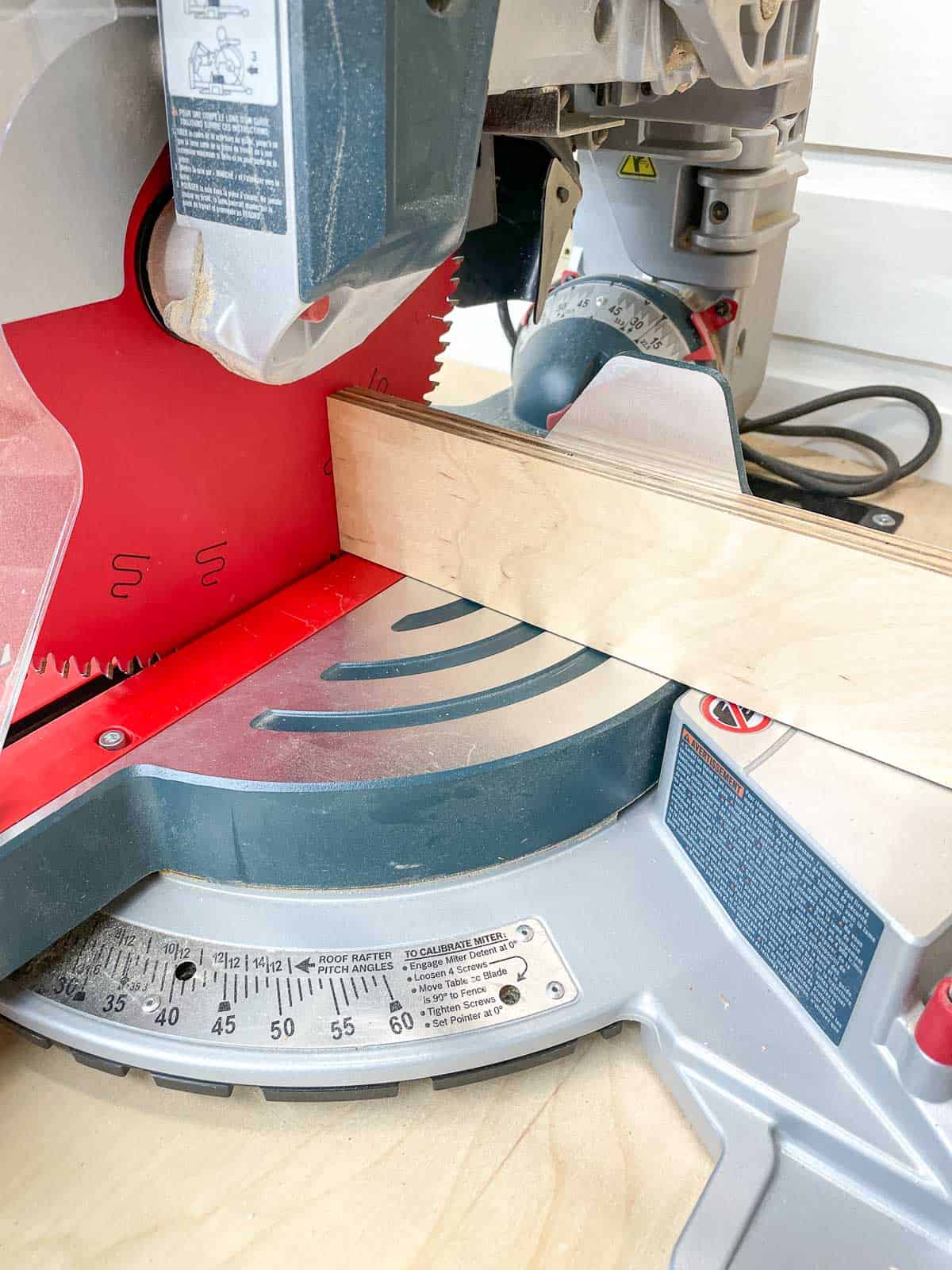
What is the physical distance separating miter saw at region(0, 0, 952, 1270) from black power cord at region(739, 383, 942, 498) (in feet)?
1.68

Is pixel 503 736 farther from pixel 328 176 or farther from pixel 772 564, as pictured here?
pixel 328 176

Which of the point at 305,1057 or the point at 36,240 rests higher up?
the point at 36,240

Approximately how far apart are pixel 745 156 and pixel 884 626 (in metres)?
0.64

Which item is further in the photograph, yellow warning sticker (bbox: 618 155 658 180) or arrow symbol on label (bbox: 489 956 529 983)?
yellow warning sticker (bbox: 618 155 658 180)

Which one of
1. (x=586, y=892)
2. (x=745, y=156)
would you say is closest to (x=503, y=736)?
(x=586, y=892)

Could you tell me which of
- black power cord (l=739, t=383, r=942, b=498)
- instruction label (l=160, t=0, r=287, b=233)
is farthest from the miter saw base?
black power cord (l=739, t=383, r=942, b=498)

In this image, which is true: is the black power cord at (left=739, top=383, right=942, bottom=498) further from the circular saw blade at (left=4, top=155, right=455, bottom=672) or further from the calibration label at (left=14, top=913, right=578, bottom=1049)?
the calibration label at (left=14, top=913, right=578, bottom=1049)

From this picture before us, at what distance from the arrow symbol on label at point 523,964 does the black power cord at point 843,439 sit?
32.3 inches

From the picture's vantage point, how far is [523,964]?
667mm

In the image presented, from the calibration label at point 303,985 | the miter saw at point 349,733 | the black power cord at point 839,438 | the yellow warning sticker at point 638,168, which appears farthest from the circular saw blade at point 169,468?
the black power cord at point 839,438

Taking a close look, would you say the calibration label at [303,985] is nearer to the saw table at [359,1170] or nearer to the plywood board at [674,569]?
the saw table at [359,1170]

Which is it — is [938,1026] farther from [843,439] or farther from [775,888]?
[843,439]

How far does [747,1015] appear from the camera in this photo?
649mm

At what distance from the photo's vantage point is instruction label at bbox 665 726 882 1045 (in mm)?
607
